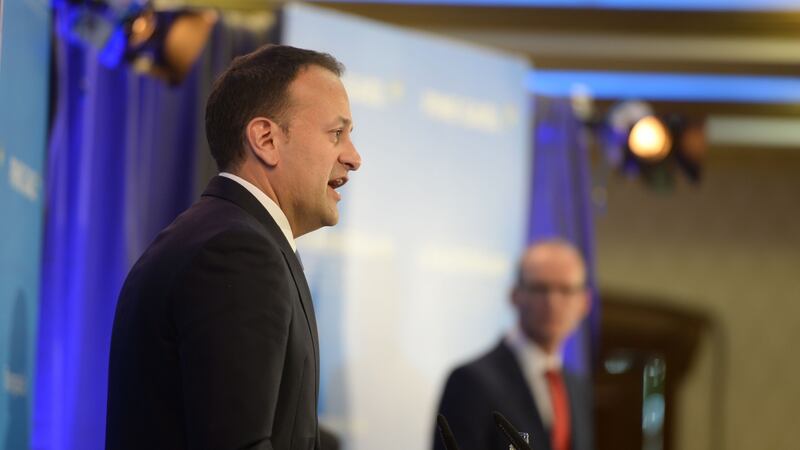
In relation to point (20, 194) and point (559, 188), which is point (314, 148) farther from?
point (559, 188)

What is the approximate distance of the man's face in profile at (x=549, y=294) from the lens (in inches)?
223

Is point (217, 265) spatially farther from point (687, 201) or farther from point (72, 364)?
point (687, 201)

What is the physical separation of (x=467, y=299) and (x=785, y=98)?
387cm

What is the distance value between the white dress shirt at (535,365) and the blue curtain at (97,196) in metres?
1.45

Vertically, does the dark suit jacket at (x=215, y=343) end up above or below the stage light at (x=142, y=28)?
below

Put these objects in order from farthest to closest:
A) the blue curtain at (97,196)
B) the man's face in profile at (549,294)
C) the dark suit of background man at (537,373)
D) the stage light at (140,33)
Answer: the man's face in profile at (549,294)
the dark suit of background man at (537,373)
the stage light at (140,33)
the blue curtain at (97,196)

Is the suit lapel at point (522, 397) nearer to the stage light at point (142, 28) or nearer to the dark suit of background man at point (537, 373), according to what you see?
the dark suit of background man at point (537, 373)

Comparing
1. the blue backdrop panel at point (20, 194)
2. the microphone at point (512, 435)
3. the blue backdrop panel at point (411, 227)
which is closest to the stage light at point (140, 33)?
the blue backdrop panel at point (411, 227)

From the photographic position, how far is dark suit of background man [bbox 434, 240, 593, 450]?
197 inches

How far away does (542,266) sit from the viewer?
5.76 metres

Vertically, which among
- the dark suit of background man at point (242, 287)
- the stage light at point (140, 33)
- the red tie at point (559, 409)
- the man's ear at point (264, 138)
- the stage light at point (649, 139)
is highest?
the stage light at point (140, 33)

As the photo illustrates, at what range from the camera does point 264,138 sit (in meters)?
2.34

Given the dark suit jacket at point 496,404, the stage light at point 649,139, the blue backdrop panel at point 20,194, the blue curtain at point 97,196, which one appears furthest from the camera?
the stage light at point 649,139

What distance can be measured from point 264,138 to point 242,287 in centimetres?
33
